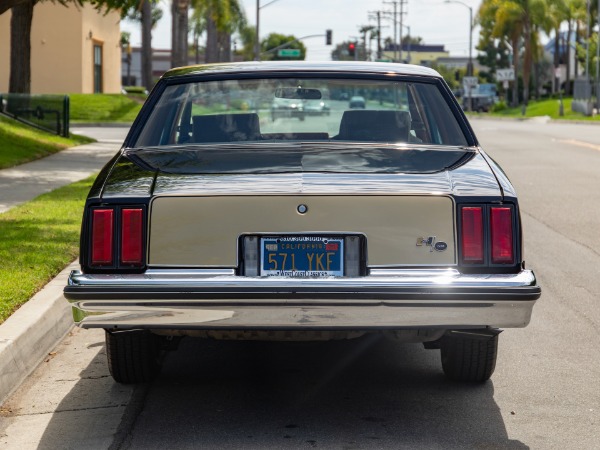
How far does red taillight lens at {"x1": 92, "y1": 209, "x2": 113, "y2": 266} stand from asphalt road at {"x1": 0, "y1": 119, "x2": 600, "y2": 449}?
0.77 metres

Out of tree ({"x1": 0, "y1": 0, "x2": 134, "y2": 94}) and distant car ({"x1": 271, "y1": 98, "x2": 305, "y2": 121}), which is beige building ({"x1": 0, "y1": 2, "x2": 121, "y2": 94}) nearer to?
tree ({"x1": 0, "y1": 0, "x2": 134, "y2": 94})

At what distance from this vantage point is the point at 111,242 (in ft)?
16.7

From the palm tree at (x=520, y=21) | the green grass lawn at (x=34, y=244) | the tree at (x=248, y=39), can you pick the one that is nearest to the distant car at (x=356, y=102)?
the green grass lawn at (x=34, y=244)

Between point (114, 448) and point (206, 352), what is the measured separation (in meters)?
1.80

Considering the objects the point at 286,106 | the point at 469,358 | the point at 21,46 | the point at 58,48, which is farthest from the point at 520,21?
the point at 469,358

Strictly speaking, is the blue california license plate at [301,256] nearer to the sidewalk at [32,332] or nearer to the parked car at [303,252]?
the parked car at [303,252]

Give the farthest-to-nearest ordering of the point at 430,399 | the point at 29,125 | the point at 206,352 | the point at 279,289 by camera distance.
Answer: the point at 29,125
the point at 206,352
the point at 430,399
the point at 279,289

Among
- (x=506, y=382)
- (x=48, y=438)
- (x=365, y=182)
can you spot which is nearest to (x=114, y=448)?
(x=48, y=438)

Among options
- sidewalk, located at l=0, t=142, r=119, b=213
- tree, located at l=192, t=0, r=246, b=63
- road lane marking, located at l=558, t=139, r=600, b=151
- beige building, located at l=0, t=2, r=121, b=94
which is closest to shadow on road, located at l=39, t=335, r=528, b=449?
sidewalk, located at l=0, t=142, r=119, b=213

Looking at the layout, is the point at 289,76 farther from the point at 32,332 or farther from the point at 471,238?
the point at 32,332

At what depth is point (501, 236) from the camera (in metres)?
5.09

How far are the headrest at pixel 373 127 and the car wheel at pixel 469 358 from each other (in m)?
1.18

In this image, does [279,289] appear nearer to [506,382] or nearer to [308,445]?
[308,445]

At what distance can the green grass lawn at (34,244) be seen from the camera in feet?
24.6
